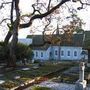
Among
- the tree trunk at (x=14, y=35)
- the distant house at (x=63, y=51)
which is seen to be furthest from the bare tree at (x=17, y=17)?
the distant house at (x=63, y=51)

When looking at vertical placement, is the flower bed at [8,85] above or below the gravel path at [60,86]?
above

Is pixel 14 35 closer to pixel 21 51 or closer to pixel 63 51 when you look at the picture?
pixel 21 51

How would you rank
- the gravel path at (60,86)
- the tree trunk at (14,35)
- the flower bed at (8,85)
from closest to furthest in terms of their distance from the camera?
the flower bed at (8,85), the gravel path at (60,86), the tree trunk at (14,35)

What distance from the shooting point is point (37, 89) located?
23.0 m

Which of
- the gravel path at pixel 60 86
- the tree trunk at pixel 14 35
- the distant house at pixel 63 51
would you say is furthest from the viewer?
the distant house at pixel 63 51

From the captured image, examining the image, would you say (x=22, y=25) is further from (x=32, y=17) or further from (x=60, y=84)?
(x=60, y=84)

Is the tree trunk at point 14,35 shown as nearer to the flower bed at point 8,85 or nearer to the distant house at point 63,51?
the flower bed at point 8,85

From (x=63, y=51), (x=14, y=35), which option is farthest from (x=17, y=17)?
(x=63, y=51)

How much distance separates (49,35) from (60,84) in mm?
14815

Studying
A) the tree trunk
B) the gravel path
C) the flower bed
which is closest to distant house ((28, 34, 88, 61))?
the tree trunk

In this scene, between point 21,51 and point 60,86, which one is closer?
point 60,86

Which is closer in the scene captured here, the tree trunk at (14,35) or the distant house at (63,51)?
the tree trunk at (14,35)

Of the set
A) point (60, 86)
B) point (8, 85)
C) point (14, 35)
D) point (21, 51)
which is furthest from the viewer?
point (21, 51)

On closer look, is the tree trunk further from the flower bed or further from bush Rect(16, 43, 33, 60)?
the flower bed
